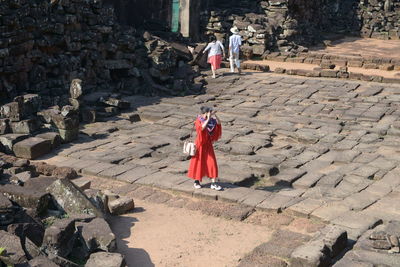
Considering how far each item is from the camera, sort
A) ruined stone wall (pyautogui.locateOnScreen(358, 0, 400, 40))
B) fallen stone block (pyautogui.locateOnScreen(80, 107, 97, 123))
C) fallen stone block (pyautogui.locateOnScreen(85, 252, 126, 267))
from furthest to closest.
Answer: ruined stone wall (pyautogui.locateOnScreen(358, 0, 400, 40)) → fallen stone block (pyautogui.locateOnScreen(80, 107, 97, 123)) → fallen stone block (pyautogui.locateOnScreen(85, 252, 126, 267))

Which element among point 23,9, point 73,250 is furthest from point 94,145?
point 73,250

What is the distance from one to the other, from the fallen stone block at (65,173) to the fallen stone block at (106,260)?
337cm

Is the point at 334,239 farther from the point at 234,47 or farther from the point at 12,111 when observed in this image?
the point at 234,47

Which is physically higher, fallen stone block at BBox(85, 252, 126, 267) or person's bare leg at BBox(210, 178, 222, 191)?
fallen stone block at BBox(85, 252, 126, 267)

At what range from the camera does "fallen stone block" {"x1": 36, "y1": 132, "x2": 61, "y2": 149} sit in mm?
11620

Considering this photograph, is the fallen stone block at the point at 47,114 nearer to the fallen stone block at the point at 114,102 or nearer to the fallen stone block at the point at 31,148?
the fallen stone block at the point at 31,148

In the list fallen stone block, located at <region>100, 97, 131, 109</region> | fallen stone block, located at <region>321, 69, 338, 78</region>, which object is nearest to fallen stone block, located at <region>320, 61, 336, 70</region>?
fallen stone block, located at <region>321, 69, 338, 78</region>

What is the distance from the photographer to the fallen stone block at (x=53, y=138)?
11620mm

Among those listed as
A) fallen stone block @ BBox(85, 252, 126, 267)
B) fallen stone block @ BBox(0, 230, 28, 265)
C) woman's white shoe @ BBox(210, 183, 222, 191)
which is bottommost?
woman's white shoe @ BBox(210, 183, 222, 191)

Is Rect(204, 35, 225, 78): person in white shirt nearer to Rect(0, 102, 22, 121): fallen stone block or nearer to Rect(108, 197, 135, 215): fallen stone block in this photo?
Rect(0, 102, 22, 121): fallen stone block

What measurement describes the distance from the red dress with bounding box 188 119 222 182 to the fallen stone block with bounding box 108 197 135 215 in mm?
1188

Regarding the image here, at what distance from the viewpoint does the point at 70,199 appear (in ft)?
25.9

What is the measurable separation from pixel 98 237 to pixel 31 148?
4601 millimetres

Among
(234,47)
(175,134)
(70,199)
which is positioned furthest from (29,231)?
(234,47)
